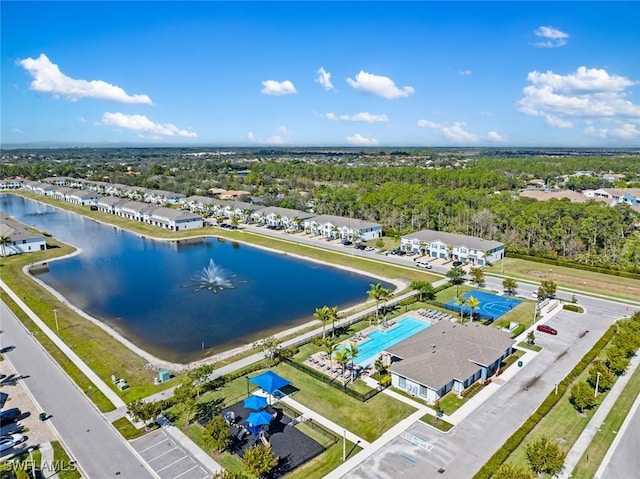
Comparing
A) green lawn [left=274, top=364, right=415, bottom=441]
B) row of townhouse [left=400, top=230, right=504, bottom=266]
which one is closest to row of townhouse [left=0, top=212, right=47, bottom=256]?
row of townhouse [left=400, top=230, right=504, bottom=266]

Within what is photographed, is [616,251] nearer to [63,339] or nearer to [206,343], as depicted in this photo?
[206,343]

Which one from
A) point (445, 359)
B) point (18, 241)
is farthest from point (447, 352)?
point (18, 241)

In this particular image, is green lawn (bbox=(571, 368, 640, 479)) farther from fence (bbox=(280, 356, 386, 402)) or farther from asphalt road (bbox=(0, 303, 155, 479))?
asphalt road (bbox=(0, 303, 155, 479))

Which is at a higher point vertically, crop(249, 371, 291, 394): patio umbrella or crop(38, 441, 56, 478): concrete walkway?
crop(249, 371, 291, 394): patio umbrella

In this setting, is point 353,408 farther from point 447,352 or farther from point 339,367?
point 447,352

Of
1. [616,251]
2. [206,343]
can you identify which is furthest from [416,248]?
[206,343]
